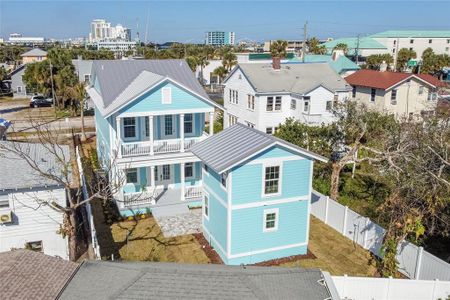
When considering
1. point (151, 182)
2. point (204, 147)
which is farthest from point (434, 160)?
point (151, 182)

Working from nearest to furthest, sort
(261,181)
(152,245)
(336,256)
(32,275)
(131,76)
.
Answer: (32,275) → (261,181) → (336,256) → (152,245) → (131,76)

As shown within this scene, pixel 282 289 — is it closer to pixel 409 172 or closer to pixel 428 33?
pixel 409 172

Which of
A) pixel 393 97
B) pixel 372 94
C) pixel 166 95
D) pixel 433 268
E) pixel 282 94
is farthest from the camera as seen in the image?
pixel 372 94

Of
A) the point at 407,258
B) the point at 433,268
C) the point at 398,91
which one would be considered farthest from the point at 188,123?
the point at 398,91

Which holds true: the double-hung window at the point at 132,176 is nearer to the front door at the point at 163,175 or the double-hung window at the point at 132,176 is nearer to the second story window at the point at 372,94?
the front door at the point at 163,175

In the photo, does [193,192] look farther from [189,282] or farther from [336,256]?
[189,282]

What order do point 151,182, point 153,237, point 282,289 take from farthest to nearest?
point 151,182, point 153,237, point 282,289

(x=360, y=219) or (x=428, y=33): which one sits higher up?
(x=428, y=33)
